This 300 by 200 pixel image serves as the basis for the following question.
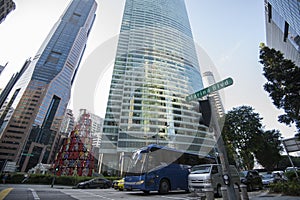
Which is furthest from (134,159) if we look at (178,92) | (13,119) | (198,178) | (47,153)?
(13,119)

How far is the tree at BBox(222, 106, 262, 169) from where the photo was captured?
75.4 feet

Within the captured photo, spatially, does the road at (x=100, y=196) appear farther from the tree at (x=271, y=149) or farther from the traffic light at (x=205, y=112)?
the tree at (x=271, y=149)

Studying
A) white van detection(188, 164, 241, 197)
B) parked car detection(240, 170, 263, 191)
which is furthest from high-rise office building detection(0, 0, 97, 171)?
parked car detection(240, 170, 263, 191)

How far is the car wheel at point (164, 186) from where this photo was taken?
8913mm

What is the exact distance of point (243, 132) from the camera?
23.6 m

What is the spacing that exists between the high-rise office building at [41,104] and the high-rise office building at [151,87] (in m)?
56.8

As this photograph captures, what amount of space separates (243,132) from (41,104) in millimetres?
108293

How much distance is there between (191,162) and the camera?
1130 centimetres

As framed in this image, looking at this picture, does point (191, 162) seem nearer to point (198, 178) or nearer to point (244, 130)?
point (198, 178)

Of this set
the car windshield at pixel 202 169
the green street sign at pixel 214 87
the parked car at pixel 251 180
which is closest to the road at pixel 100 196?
the parked car at pixel 251 180

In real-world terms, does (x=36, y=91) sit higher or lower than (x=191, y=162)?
higher

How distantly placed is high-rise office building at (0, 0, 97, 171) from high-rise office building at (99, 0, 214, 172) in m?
56.8

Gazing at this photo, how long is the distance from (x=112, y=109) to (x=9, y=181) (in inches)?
1385

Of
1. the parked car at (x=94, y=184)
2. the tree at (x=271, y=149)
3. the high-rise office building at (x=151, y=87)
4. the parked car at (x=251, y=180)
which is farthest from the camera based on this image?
the high-rise office building at (x=151, y=87)
